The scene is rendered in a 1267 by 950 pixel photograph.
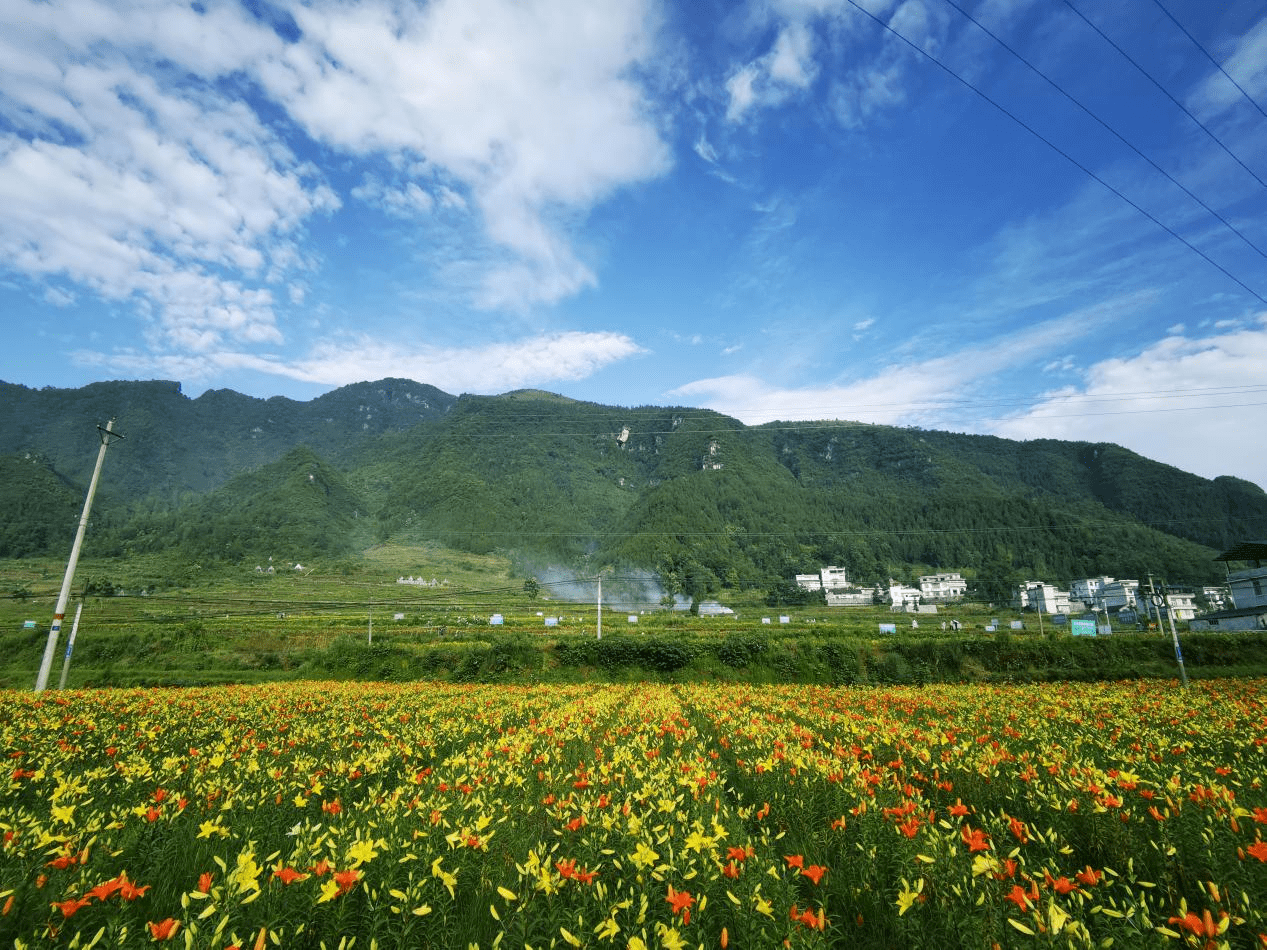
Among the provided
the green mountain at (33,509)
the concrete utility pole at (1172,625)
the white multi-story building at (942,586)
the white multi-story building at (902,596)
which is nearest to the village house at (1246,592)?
the concrete utility pole at (1172,625)

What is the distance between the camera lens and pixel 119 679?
34.5 meters

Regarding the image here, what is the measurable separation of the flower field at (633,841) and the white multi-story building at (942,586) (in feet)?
455

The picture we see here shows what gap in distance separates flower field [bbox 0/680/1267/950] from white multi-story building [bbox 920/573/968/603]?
139m

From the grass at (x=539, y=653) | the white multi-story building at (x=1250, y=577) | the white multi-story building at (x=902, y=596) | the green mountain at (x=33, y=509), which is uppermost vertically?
the green mountain at (x=33, y=509)

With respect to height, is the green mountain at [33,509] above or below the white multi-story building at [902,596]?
above

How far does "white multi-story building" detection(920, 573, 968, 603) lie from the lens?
130m

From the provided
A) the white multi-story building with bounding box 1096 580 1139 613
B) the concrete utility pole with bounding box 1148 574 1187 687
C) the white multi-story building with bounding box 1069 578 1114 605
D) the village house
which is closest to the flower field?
the concrete utility pole with bounding box 1148 574 1187 687

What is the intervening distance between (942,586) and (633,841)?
499 ft

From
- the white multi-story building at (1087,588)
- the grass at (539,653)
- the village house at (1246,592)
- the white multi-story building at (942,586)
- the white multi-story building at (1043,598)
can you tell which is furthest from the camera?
the white multi-story building at (942,586)

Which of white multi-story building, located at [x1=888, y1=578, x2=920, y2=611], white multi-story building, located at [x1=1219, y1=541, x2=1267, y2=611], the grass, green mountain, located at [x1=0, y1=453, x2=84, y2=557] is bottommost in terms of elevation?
the grass

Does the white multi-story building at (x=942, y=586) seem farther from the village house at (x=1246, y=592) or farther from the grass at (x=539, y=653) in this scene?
the village house at (x=1246, y=592)

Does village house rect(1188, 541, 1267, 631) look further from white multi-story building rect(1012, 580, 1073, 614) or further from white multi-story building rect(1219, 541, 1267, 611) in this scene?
white multi-story building rect(1012, 580, 1073, 614)

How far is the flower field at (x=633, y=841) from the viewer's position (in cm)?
304

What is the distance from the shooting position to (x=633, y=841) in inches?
167
